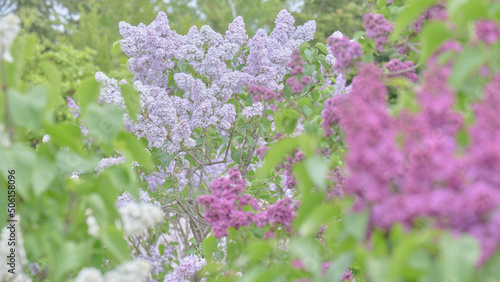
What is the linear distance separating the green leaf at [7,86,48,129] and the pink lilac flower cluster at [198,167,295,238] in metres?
0.64

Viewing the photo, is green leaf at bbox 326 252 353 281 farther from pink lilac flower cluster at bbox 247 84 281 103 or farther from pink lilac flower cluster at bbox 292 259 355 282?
pink lilac flower cluster at bbox 247 84 281 103

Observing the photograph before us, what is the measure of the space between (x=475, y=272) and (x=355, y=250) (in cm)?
26

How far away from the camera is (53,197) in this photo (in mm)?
1686

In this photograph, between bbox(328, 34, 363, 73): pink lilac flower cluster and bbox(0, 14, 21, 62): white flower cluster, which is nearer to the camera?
bbox(0, 14, 21, 62): white flower cluster

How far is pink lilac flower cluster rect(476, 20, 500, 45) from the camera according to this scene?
128 centimetres

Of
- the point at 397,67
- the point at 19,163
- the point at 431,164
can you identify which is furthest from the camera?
the point at 397,67

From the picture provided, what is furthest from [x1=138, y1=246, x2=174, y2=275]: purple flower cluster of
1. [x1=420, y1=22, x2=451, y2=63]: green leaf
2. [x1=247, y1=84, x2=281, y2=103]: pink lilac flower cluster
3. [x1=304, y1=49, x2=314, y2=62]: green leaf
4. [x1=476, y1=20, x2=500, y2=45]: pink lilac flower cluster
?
[x1=476, y1=20, x2=500, y2=45]: pink lilac flower cluster

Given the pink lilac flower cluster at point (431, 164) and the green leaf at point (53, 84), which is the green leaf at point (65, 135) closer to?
the green leaf at point (53, 84)

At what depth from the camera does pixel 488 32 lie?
1293 mm

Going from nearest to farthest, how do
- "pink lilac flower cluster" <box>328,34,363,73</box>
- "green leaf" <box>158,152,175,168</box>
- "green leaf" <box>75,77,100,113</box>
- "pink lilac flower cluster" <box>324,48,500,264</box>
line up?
"pink lilac flower cluster" <box>324,48,500,264</box>, "green leaf" <box>75,77,100,113</box>, "pink lilac flower cluster" <box>328,34,363,73</box>, "green leaf" <box>158,152,175,168</box>

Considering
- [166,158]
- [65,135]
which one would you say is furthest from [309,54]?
[65,135]

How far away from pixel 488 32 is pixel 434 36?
0.15 metres

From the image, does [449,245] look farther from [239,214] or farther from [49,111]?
[49,111]

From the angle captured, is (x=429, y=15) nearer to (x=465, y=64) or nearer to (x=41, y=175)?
(x=465, y=64)
